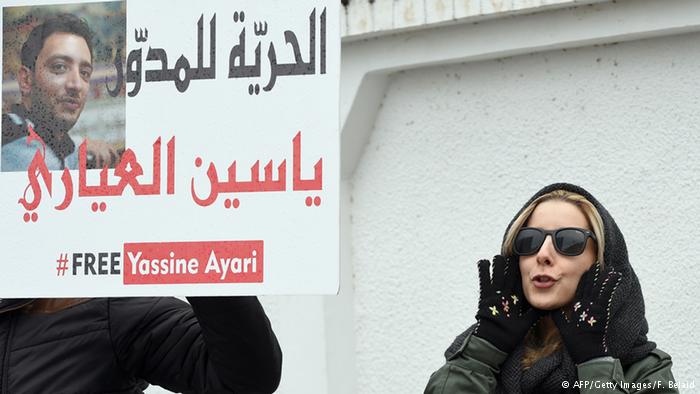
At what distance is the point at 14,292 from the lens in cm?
292

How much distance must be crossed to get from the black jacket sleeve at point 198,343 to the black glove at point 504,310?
637 millimetres

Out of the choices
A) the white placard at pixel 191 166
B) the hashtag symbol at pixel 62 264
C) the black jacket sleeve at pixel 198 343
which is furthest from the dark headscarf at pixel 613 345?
the hashtag symbol at pixel 62 264

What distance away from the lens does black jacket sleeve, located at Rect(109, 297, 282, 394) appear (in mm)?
2840

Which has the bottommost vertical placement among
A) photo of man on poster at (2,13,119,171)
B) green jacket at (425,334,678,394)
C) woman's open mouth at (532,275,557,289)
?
green jacket at (425,334,678,394)

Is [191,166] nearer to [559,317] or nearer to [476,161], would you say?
[559,317]

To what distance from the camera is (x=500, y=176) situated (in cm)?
501

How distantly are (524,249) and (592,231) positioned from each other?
0.55 feet

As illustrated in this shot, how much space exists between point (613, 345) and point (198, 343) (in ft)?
3.19

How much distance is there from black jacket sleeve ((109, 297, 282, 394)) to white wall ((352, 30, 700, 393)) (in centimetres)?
205

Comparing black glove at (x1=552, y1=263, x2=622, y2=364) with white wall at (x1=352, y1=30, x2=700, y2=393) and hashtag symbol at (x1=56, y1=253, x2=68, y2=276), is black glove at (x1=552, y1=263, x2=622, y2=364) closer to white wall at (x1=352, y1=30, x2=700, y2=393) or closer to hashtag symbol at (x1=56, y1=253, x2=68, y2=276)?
hashtag symbol at (x1=56, y1=253, x2=68, y2=276)

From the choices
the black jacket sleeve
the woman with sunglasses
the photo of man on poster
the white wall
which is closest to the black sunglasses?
the woman with sunglasses

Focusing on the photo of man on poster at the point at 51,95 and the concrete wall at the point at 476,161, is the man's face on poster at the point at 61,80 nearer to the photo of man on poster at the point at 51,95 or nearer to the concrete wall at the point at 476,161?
the photo of man on poster at the point at 51,95

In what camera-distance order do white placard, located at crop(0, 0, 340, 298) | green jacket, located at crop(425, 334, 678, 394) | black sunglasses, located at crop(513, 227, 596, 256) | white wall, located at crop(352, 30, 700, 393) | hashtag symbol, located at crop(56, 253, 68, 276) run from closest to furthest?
white placard, located at crop(0, 0, 340, 298) → hashtag symbol, located at crop(56, 253, 68, 276) → green jacket, located at crop(425, 334, 678, 394) → black sunglasses, located at crop(513, 227, 596, 256) → white wall, located at crop(352, 30, 700, 393)

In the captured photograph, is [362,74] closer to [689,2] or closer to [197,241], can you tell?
[689,2]
